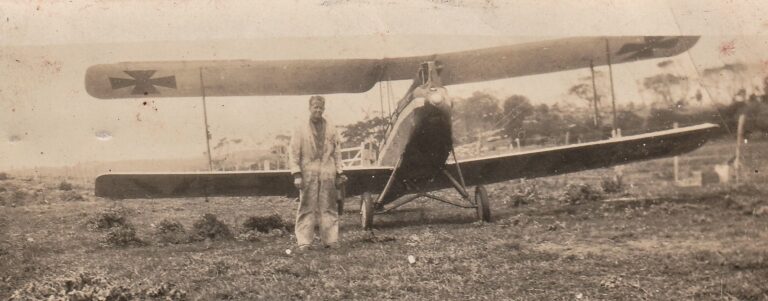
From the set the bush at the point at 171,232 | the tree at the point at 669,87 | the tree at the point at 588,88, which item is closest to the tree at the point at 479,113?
the tree at the point at 588,88

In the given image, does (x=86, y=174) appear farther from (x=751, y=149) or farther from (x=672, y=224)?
(x=751, y=149)

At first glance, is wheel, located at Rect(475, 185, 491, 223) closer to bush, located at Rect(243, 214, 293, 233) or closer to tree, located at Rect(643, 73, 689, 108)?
bush, located at Rect(243, 214, 293, 233)

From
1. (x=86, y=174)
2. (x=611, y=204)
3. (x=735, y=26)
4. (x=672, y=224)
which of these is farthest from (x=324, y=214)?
(x=735, y=26)

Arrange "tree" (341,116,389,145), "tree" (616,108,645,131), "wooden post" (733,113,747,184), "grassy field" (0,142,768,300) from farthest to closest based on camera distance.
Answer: "tree" (616,108,645,131) < "tree" (341,116,389,145) < "wooden post" (733,113,747,184) < "grassy field" (0,142,768,300)

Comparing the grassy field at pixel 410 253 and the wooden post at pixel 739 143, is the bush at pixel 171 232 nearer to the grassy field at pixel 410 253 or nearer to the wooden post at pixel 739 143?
the grassy field at pixel 410 253

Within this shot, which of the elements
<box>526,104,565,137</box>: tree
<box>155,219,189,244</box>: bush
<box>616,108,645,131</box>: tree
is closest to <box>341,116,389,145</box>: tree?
<box>155,219,189,244</box>: bush

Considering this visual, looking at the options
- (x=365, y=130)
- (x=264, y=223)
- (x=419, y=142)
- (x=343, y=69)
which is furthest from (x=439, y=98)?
(x=365, y=130)
